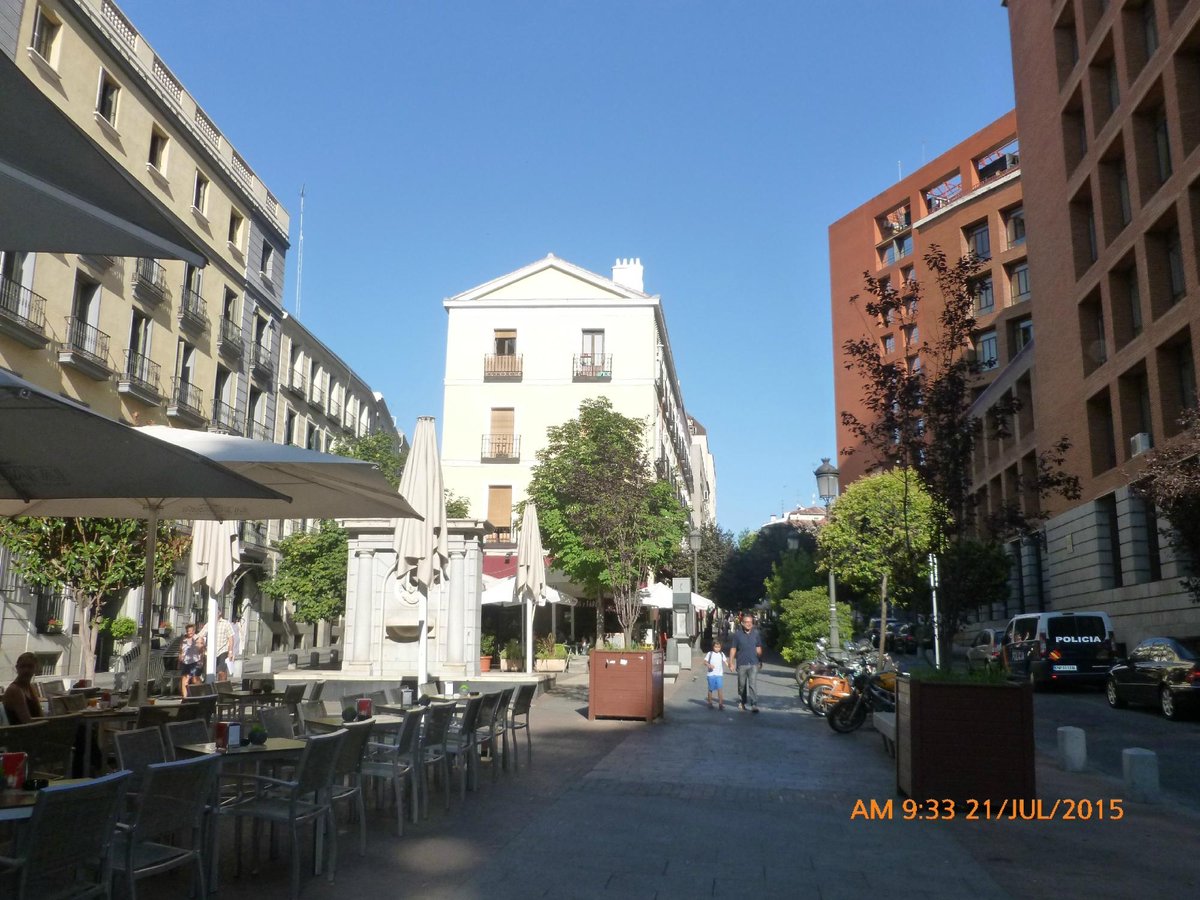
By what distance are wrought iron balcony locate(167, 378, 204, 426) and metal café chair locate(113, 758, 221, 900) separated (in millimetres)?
24917

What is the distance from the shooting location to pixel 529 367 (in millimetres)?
42000

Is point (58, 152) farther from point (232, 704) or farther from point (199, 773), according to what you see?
point (232, 704)

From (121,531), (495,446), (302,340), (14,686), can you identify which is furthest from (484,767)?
(302,340)

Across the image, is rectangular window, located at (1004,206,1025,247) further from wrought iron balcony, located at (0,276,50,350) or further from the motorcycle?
→ wrought iron balcony, located at (0,276,50,350)

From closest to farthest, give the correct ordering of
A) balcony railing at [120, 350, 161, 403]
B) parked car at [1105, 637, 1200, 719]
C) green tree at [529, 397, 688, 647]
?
parked car at [1105, 637, 1200, 719]
green tree at [529, 397, 688, 647]
balcony railing at [120, 350, 161, 403]

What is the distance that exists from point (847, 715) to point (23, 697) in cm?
1023

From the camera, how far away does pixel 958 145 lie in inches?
2035

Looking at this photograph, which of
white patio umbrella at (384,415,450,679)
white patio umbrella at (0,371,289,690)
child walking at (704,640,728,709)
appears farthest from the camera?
child walking at (704,640,728,709)

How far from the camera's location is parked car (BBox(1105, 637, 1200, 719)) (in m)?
16.3

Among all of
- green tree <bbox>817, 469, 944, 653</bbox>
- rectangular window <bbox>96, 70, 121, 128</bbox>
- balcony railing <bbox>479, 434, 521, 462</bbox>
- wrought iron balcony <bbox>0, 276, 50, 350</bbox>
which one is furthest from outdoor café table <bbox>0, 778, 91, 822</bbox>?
balcony railing <bbox>479, 434, 521, 462</bbox>

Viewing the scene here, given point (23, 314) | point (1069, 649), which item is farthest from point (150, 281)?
point (1069, 649)

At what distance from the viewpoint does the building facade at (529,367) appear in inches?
1610

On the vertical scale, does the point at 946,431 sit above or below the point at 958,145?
below

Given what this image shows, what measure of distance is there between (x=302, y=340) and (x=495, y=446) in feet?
30.7
